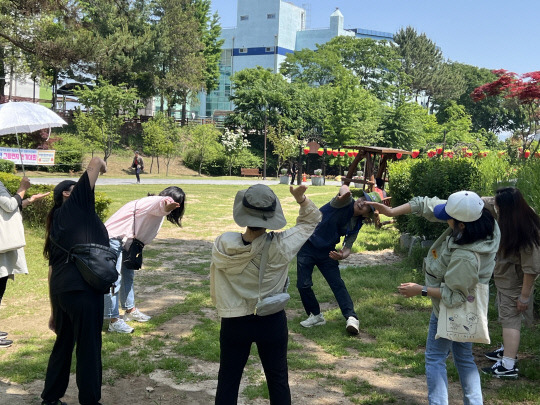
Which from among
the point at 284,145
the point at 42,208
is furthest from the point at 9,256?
the point at 284,145

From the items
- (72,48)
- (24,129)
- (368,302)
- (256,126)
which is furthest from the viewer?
(256,126)

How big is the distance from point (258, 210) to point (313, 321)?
3.43 meters

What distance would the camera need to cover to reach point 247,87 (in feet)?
157

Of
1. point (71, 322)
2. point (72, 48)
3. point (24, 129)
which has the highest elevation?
point (72, 48)

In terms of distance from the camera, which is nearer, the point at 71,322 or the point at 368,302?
the point at 71,322

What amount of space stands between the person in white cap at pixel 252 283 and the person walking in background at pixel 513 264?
1951 millimetres

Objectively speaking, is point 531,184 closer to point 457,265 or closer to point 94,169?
point 457,265

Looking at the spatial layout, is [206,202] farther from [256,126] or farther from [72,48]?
[256,126]

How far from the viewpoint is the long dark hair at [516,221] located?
434cm

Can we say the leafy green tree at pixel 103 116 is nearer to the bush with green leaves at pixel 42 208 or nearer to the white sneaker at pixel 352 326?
the bush with green leaves at pixel 42 208

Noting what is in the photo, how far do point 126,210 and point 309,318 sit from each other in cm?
234

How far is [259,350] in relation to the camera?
3.24 metres

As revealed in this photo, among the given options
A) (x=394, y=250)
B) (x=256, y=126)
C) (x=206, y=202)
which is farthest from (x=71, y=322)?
(x=256, y=126)

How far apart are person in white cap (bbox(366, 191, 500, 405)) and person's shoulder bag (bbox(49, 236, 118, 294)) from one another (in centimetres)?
193
